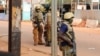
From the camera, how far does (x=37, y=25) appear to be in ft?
49.2

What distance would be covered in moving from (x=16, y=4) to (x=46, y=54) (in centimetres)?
644

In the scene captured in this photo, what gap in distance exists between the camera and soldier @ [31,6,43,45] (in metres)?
14.8

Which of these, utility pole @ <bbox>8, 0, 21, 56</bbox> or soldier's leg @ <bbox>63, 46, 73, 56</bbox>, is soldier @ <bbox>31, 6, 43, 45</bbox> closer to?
soldier's leg @ <bbox>63, 46, 73, 56</bbox>

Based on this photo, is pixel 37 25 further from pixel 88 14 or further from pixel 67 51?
pixel 88 14

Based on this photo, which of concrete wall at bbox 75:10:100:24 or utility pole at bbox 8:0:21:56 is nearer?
utility pole at bbox 8:0:21:56

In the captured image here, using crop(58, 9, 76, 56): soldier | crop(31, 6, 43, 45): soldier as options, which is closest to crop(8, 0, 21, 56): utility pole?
crop(58, 9, 76, 56): soldier

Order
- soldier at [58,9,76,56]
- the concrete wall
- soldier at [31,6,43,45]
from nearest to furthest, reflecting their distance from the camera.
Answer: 1. soldier at [58,9,76,56]
2. soldier at [31,6,43,45]
3. the concrete wall

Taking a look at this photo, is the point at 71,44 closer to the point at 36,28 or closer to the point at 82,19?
the point at 36,28

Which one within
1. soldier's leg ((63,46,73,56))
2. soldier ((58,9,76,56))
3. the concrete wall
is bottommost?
soldier's leg ((63,46,73,56))

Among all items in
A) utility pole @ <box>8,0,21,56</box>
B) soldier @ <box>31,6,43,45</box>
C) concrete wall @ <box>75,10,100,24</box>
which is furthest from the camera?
concrete wall @ <box>75,10,100,24</box>

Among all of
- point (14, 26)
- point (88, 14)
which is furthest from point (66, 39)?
point (88, 14)

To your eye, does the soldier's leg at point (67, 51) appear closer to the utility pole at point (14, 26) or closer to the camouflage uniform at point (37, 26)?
the utility pole at point (14, 26)

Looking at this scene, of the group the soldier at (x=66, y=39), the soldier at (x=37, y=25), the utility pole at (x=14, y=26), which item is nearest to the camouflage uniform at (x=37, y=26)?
the soldier at (x=37, y=25)

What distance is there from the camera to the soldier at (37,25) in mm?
14773
